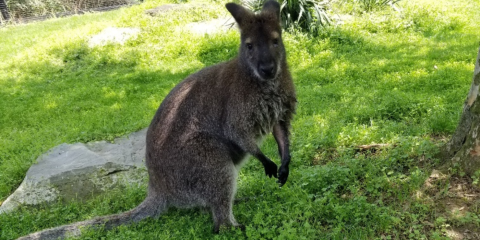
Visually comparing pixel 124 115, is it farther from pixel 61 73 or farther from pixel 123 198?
pixel 61 73

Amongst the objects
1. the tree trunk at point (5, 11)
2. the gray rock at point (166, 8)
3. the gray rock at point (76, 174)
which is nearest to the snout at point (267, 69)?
the gray rock at point (76, 174)

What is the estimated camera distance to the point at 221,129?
383 cm

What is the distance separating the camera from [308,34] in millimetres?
10234

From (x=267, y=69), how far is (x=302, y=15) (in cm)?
762

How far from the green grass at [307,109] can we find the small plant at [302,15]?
510mm

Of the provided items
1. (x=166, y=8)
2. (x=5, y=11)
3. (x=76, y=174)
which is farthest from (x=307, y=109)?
(x=5, y=11)

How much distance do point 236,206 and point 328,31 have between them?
7.17 meters

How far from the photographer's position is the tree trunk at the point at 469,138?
3479 mm

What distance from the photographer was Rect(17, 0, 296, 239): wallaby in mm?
3684

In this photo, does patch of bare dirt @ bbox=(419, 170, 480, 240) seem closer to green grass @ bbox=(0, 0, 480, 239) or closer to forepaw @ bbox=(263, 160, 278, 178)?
green grass @ bbox=(0, 0, 480, 239)

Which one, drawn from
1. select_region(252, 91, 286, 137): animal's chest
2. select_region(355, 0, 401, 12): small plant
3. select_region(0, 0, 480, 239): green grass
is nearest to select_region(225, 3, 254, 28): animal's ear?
select_region(252, 91, 286, 137): animal's chest

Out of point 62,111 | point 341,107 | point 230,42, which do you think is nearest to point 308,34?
point 230,42

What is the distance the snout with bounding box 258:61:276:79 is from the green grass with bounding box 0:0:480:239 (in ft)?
4.18

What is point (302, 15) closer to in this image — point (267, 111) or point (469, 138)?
point (267, 111)
